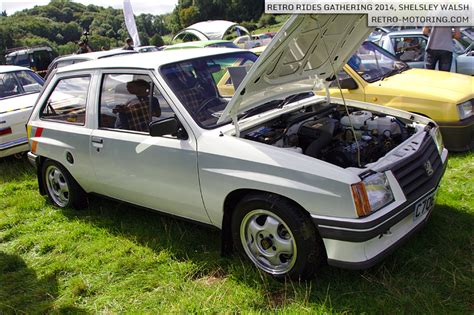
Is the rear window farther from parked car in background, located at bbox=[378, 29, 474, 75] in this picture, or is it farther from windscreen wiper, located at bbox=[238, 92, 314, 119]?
parked car in background, located at bbox=[378, 29, 474, 75]

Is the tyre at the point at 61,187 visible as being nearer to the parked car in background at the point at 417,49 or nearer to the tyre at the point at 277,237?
the tyre at the point at 277,237

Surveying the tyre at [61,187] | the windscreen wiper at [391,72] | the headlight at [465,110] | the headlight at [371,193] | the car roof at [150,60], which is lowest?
the tyre at [61,187]

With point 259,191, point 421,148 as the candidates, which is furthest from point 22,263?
point 421,148

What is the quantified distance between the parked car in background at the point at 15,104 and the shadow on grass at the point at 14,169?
320 mm

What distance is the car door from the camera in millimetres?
3330

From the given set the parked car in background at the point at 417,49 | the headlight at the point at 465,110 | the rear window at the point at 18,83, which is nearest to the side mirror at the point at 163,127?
the headlight at the point at 465,110

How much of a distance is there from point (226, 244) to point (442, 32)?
591 centimetres

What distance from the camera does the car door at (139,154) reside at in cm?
333

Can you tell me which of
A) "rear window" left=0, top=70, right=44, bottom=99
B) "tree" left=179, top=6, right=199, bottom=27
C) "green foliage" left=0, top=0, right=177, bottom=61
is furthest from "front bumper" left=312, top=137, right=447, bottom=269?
"tree" left=179, top=6, right=199, bottom=27

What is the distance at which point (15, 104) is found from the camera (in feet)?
22.5

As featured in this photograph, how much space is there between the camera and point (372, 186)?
2691 millimetres

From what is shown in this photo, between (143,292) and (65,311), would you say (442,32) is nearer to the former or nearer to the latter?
(143,292)

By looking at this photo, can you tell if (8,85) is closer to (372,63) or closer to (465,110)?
(372,63)

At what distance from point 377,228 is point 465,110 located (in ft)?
10.5
